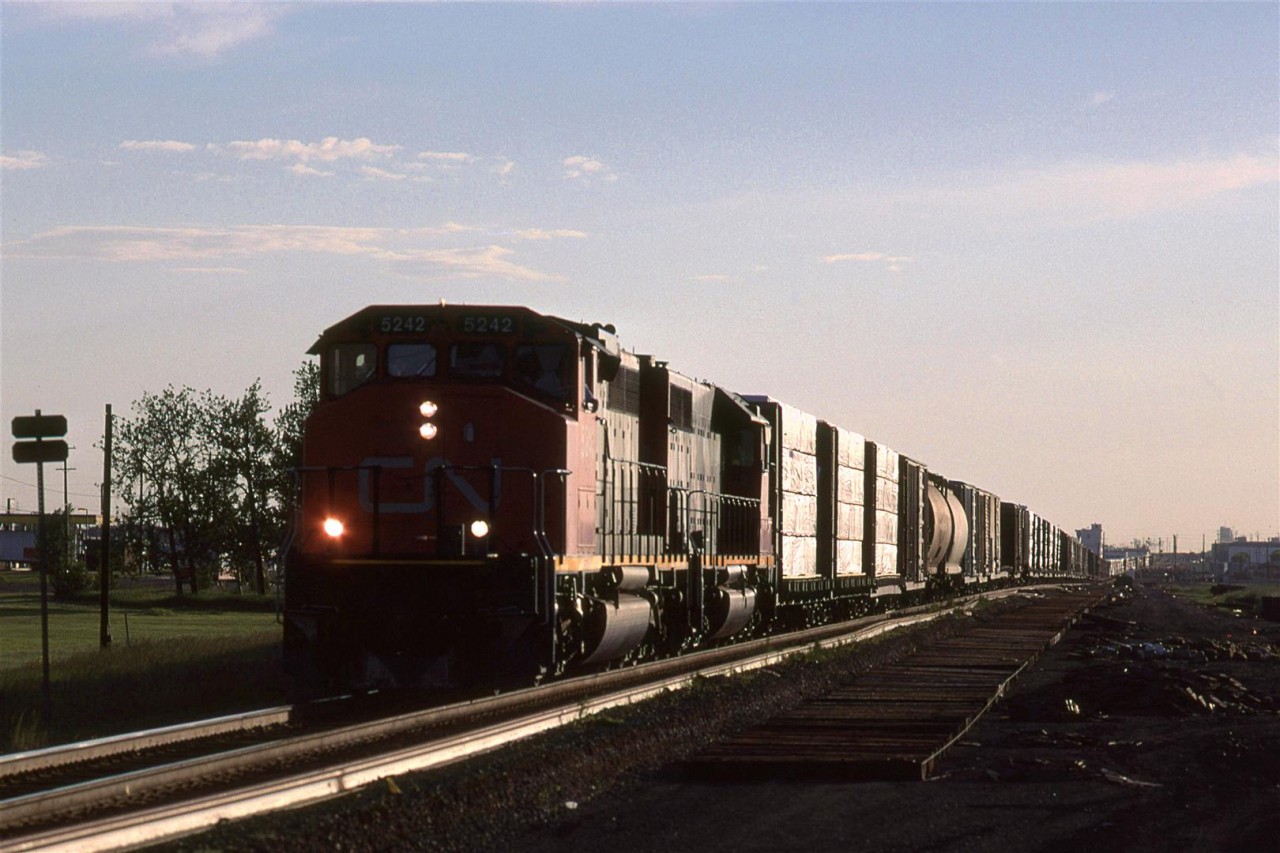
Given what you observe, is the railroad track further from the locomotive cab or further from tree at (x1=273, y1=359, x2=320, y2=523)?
tree at (x1=273, y1=359, x2=320, y2=523)

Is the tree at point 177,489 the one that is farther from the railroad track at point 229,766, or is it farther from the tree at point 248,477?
A: the railroad track at point 229,766

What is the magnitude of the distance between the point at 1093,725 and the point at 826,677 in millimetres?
5020

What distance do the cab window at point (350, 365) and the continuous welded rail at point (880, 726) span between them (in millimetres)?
5480

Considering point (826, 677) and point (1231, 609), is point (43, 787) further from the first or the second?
point (1231, 609)

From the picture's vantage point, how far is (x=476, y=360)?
1616 cm

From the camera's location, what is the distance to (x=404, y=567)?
48.5ft

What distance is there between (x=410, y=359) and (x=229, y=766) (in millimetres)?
6252

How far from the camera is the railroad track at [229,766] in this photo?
8.52 meters

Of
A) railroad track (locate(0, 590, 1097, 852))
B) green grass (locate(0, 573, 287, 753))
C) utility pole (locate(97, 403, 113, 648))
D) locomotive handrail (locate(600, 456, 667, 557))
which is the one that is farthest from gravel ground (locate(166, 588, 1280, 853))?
utility pole (locate(97, 403, 113, 648))

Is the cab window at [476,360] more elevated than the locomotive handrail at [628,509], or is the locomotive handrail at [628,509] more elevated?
the cab window at [476,360]

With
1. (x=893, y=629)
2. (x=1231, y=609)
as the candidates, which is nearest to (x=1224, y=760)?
(x=893, y=629)

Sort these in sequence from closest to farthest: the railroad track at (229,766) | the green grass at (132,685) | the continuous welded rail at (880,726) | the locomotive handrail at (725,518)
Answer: the railroad track at (229,766) → the continuous welded rail at (880,726) → the green grass at (132,685) → the locomotive handrail at (725,518)

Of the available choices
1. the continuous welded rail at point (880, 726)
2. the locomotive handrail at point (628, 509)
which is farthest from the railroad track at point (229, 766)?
the locomotive handrail at point (628, 509)

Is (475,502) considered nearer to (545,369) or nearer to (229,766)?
(545,369)
